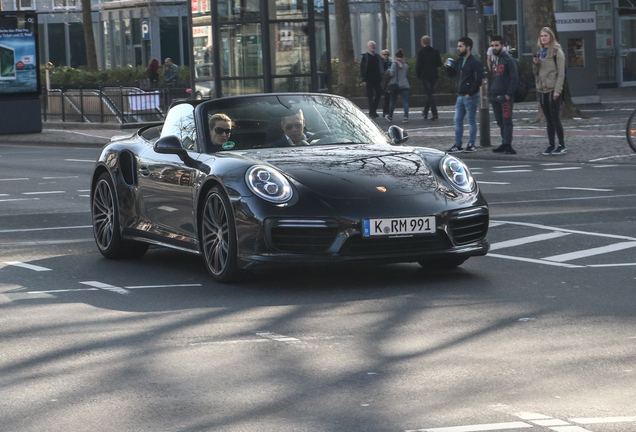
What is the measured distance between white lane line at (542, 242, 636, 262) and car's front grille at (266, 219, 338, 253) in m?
2.07

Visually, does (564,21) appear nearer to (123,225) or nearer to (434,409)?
(123,225)

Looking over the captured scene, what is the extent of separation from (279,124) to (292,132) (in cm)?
11

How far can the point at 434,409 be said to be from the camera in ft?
16.0

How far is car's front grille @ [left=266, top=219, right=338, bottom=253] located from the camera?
25.8 feet

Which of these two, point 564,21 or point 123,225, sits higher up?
point 564,21

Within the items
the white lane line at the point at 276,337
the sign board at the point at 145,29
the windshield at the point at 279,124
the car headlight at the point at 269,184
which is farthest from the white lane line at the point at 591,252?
the sign board at the point at 145,29

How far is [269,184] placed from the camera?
803 cm

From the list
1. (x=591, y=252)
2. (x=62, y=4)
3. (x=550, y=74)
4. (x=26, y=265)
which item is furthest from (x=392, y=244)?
(x=62, y=4)

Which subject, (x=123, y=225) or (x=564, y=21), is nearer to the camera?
(x=123, y=225)

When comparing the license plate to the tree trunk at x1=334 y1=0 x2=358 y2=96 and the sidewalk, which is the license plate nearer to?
the sidewalk

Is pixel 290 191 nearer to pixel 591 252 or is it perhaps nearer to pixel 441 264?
pixel 441 264

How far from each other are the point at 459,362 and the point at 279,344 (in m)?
1.01

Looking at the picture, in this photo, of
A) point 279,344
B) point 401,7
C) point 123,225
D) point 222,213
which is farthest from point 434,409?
point 401,7

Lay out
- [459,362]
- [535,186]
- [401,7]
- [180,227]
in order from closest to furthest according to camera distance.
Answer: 1. [459,362]
2. [180,227]
3. [535,186]
4. [401,7]
